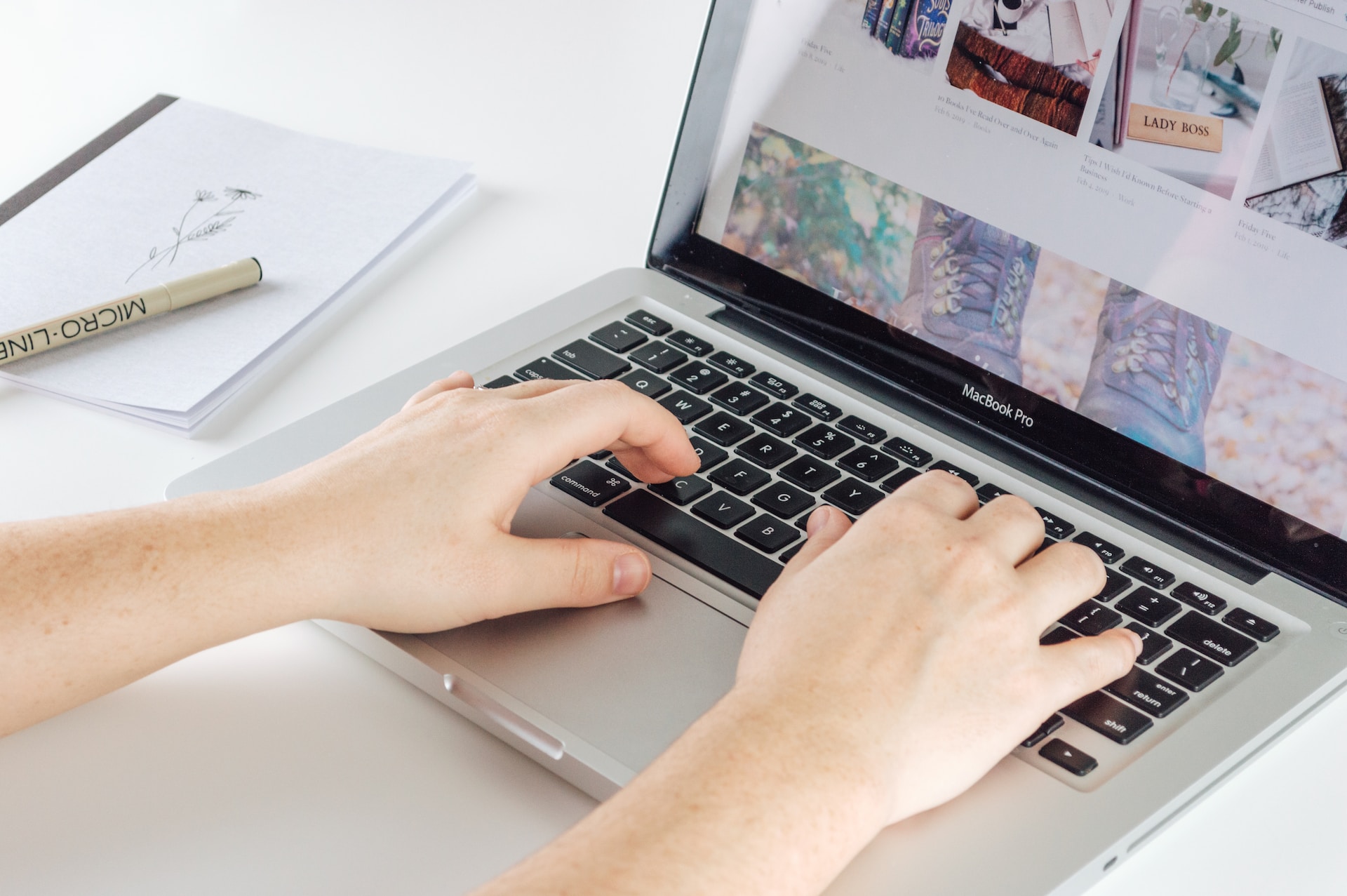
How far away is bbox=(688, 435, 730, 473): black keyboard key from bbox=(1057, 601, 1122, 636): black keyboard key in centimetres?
22

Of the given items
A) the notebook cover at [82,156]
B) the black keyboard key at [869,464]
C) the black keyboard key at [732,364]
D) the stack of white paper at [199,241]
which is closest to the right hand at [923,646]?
the black keyboard key at [869,464]

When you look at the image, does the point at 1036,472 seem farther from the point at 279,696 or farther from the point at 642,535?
the point at 279,696

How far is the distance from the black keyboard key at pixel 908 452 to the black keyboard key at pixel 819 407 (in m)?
0.04

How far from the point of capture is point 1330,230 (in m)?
0.67

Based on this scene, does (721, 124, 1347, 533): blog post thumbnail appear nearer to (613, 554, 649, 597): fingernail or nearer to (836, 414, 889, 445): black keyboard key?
(836, 414, 889, 445): black keyboard key

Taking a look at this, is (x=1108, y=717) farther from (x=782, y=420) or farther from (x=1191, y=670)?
(x=782, y=420)

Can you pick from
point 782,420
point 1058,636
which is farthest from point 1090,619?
point 782,420

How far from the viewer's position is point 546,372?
856mm

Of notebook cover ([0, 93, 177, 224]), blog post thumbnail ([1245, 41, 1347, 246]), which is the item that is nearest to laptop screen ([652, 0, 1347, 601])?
blog post thumbnail ([1245, 41, 1347, 246])

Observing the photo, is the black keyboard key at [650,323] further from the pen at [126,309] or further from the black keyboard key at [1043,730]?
the black keyboard key at [1043,730]

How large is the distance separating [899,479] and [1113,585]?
5.5 inches

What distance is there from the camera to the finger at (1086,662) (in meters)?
0.60

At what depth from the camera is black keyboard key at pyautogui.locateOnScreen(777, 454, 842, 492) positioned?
0.77 metres

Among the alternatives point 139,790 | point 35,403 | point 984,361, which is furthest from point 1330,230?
point 35,403
